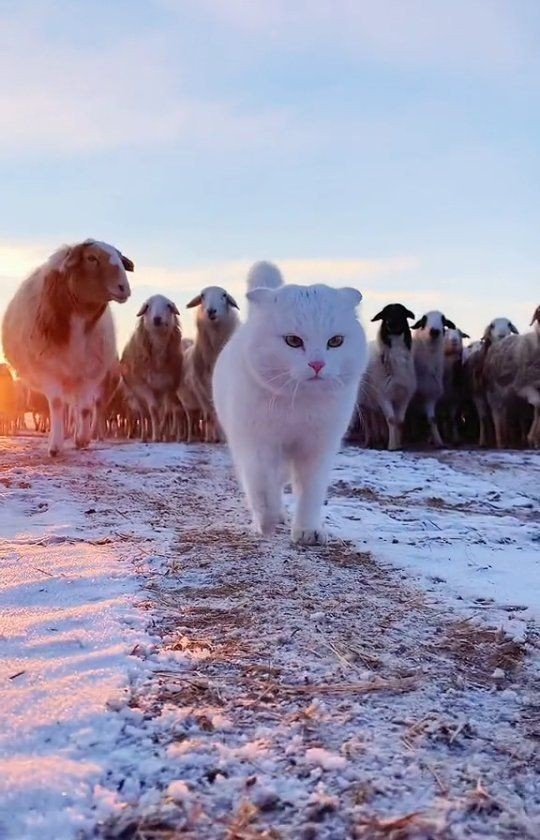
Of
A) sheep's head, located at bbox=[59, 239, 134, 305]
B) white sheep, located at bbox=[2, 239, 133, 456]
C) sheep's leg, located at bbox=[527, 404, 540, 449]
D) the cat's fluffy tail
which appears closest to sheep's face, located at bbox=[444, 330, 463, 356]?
sheep's leg, located at bbox=[527, 404, 540, 449]

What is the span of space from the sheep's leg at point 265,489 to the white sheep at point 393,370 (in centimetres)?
1054

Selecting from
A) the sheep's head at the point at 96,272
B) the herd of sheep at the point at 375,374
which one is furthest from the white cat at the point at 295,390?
the herd of sheep at the point at 375,374

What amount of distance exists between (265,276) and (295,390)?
165 centimetres

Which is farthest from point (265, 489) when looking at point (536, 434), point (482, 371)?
point (482, 371)

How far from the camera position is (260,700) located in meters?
2.27

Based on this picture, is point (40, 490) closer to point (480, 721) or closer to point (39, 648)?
point (39, 648)

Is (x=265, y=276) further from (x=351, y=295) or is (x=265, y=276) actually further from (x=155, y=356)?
(x=155, y=356)

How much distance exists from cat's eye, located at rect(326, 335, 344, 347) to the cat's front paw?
1.16 metres

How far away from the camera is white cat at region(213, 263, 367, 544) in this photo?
4590 millimetres

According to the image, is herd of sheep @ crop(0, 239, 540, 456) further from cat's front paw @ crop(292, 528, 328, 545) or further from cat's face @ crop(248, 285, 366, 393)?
cat's face @ crop(248, 285, 366, 393)

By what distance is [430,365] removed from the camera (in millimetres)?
16984

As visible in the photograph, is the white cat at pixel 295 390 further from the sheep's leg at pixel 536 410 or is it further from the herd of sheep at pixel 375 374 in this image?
the sheep's leg at pixel 536 410

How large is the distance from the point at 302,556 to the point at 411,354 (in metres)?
12.0

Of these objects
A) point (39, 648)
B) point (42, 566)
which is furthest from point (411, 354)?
point (39, 648)
